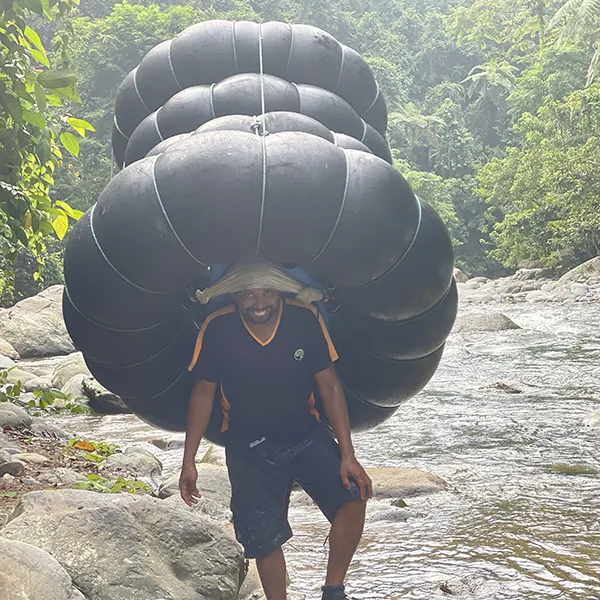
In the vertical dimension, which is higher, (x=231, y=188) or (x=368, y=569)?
(x=231, y=188)

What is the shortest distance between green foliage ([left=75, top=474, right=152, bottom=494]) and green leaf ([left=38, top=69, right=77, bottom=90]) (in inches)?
120

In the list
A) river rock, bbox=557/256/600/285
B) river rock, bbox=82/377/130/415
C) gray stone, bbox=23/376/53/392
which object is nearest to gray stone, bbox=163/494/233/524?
river rock, bbox=82/377/130/415

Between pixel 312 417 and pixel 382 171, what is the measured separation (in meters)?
1.06

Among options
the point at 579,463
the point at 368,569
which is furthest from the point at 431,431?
the point at 368,569

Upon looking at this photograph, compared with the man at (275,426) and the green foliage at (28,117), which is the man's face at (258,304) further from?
the green foliage at (28,117)

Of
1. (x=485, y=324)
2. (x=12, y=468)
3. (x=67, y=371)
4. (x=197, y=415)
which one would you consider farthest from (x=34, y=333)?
(x=197, y=415)

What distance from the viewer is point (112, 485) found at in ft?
17.9

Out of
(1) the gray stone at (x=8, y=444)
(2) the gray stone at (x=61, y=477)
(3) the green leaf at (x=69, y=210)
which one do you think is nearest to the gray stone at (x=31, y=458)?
(1) the gray stone at (x=8, y=444)

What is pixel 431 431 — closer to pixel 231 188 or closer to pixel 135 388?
pixel 135 388

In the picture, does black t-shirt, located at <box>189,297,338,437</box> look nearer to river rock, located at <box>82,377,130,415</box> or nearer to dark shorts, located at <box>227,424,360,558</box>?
dark shorts, located at <box>227,424,360,558</box>

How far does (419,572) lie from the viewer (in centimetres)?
422

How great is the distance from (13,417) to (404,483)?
374 cm

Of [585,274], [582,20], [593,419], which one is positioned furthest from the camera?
[585,274]

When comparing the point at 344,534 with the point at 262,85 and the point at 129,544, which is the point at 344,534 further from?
the point at 262,85
